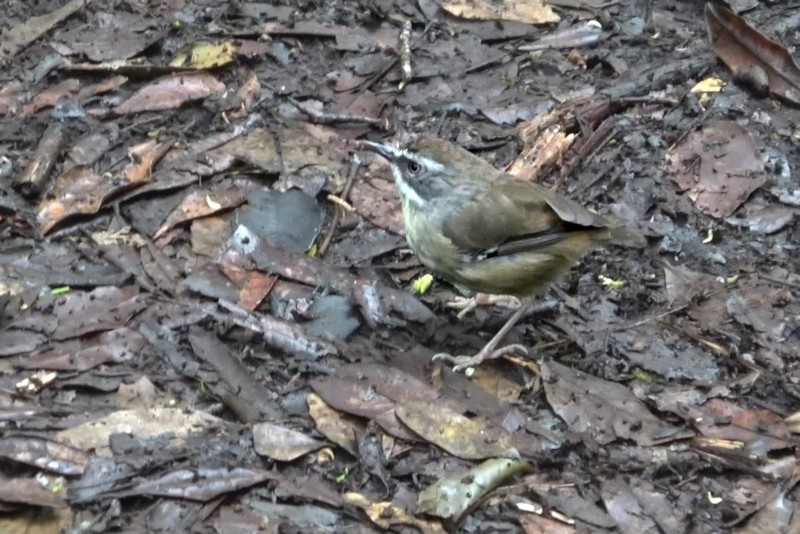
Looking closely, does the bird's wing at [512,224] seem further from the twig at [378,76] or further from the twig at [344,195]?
the twig at [378,76]

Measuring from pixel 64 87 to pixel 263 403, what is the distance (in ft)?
11.9

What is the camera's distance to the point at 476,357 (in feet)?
18.8

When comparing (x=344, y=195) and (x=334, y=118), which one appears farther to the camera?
(x=334, y=118)

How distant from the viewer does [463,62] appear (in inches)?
323

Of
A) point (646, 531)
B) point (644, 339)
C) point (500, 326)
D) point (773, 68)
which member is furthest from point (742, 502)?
point (773, 68)

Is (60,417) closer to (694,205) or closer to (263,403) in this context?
(263,403)

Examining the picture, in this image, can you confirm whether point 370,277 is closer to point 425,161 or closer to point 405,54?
point 425,161

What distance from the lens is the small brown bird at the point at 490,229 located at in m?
5.84

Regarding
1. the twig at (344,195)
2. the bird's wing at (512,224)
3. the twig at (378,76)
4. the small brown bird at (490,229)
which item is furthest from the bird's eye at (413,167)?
the twig at (378,76)

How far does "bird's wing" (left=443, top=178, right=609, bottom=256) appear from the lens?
584 centimetres

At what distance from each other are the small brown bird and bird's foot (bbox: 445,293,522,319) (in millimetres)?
320

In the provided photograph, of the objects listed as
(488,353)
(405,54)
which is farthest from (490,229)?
(405,54)

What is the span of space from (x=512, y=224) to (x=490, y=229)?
5.3 inches

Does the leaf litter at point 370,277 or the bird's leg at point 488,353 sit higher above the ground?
the leaf litter at point 370,277
